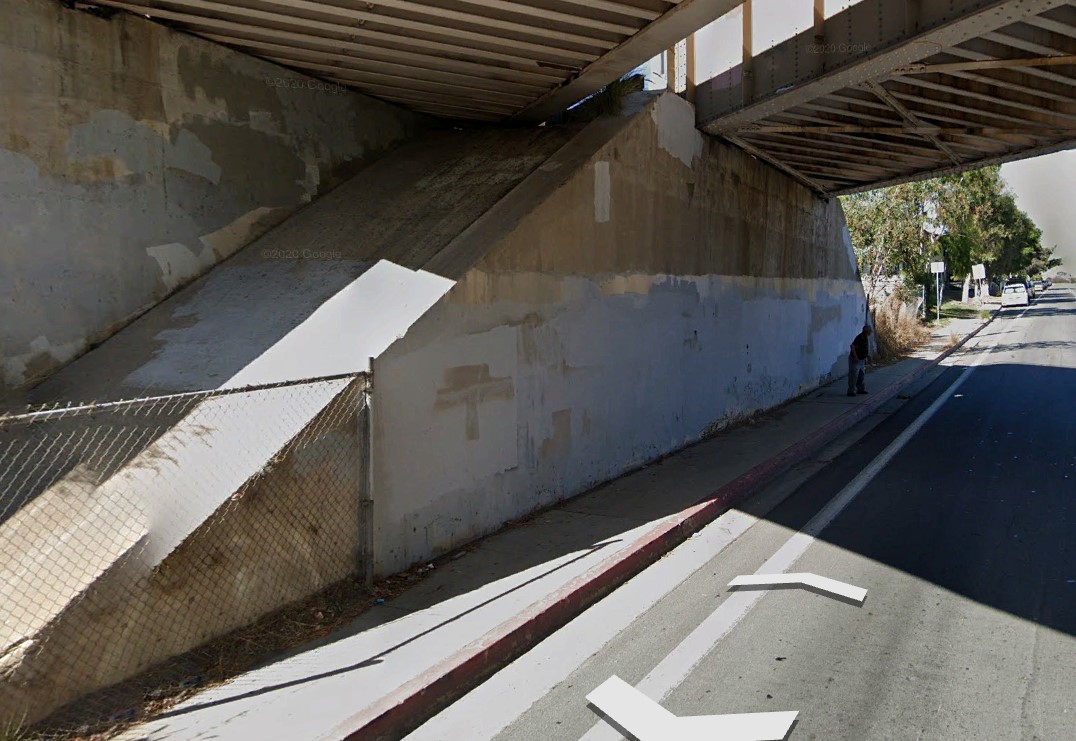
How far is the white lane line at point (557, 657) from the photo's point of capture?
14.0ft

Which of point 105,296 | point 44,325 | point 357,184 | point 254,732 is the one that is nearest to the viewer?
point 254,732

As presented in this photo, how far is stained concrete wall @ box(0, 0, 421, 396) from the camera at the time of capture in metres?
7.07

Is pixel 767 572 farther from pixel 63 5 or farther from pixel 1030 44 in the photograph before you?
pixel 63 5

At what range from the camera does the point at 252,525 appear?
16.5 ft

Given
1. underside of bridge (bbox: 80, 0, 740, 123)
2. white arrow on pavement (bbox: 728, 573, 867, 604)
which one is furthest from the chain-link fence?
underside of bridge (bbox: 80, 0, 740, 123)

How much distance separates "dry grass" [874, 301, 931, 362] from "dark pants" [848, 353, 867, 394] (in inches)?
314

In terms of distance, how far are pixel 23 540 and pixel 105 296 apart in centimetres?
365

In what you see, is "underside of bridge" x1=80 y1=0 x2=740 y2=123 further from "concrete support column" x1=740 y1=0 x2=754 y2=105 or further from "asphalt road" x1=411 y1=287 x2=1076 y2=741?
"asphalt road" x1=411 y1=287 x2=1076 y2=741

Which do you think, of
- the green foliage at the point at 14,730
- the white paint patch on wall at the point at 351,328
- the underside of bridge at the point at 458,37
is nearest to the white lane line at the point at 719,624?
the green foliage at the point at 14,730

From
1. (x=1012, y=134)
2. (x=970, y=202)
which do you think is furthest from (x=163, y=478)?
(x=970, y=202)

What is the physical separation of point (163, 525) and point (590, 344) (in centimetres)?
517

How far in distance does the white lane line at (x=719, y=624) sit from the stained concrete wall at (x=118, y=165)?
6356 millimetres

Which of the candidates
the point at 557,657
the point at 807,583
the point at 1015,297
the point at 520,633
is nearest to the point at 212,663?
the point at 520,633

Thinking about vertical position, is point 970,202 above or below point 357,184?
above
